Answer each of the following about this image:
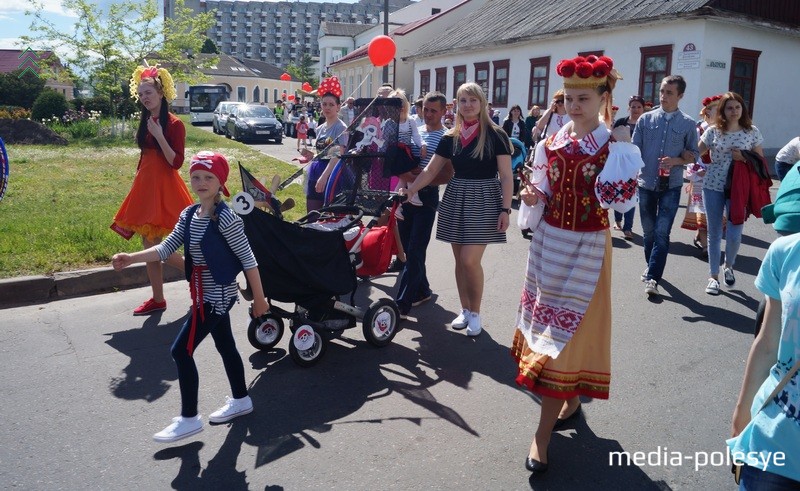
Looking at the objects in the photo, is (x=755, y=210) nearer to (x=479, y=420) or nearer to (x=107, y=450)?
(x=479, y=420)

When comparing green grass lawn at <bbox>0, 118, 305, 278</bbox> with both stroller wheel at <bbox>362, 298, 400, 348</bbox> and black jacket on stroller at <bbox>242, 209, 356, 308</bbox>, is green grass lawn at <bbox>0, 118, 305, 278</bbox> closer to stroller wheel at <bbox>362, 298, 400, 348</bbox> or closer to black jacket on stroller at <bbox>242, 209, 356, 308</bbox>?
black jacket on stroller at <bbox>242, 209, 356, 308</bbox>

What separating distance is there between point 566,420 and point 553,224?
1241mm

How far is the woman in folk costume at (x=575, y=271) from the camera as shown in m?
3.40

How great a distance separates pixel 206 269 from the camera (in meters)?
3.84

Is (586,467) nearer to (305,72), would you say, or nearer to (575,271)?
(575,271)

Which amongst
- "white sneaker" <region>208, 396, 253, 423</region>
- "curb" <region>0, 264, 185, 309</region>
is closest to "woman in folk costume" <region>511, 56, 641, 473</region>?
"white sneaker" <region>208, 396, 253, 423</region>

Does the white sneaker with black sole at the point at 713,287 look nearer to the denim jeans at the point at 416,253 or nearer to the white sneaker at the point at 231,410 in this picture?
the denim jeans at the point at 416,253

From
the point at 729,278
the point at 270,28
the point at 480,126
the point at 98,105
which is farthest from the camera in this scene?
the point at 270,28

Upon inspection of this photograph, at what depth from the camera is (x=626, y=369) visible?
489cm

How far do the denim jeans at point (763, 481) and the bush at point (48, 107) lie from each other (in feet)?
100

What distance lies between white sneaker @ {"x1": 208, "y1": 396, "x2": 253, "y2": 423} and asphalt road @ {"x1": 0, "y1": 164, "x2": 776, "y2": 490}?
0.18ft

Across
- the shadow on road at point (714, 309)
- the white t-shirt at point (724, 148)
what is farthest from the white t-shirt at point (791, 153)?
the shadow on road at point (714, 309)

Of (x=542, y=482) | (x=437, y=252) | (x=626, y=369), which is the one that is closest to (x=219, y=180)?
(x=542, y=482)

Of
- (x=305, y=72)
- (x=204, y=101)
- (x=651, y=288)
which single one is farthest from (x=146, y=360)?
(x=305, y=72)
